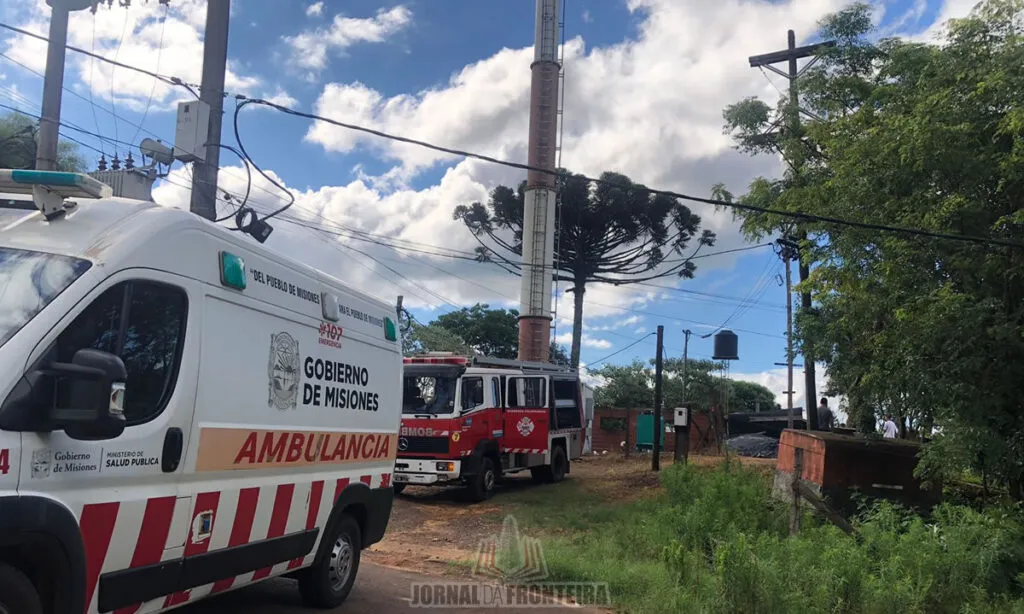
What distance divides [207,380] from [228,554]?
1.13 meters

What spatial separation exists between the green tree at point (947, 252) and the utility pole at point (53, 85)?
1110 centimetres

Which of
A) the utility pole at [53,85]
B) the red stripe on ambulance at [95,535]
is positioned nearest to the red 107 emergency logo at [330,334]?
the red stripe on ambulance at [95,535]

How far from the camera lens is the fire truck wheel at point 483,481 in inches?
596

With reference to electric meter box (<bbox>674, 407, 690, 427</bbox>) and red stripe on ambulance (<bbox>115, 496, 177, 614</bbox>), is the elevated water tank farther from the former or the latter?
red stripe on ambulance (<bbox>115, 496, 177, 614</bbox>)

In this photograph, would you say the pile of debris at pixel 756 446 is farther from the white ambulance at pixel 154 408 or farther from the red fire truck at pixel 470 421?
the white ambulance at pixel 154 408

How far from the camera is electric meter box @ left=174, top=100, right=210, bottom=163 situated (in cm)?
917

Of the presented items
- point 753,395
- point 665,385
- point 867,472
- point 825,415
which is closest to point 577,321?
point 665,385

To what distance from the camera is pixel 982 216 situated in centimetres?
991

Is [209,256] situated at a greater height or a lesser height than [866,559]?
greater

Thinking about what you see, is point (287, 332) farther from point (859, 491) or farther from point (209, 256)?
point (859, 491)

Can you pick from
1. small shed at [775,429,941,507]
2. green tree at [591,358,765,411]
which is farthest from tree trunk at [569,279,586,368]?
small shed at [775,429,941,507]

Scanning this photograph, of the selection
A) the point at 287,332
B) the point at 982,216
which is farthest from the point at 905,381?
the point at 287,332

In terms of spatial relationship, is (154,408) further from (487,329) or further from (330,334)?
(487,329)

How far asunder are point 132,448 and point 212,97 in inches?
259
